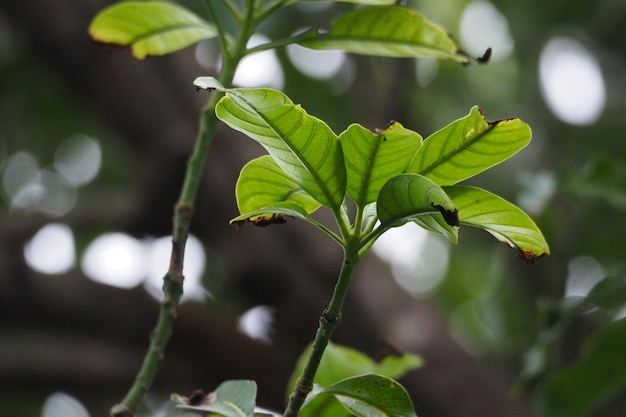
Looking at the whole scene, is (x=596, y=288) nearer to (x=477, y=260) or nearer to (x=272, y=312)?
(x=272, y=312)

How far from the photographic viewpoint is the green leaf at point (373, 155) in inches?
15.9

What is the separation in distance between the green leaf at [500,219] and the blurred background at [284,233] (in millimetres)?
557

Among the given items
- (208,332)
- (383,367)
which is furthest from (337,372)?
(208,332)

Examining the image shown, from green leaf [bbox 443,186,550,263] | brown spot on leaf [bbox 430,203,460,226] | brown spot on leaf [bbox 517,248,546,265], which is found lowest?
brown spot on leaf [bbox 517,248,546,265]

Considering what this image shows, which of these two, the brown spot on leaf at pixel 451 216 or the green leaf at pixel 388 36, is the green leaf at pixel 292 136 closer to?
the brown spot on leaf at pixel 451 216

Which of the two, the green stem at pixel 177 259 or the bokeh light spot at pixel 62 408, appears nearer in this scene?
the green stem at pixel 177 259

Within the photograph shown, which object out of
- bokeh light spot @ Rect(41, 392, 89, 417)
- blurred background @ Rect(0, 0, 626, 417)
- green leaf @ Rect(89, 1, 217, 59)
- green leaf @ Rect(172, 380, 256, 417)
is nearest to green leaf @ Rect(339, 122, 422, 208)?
green leaf @ Rect(172, 380, 256, 417)

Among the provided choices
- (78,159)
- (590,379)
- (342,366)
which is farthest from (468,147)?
(78,159)

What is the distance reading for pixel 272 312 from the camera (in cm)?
167

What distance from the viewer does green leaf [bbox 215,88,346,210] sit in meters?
0.39

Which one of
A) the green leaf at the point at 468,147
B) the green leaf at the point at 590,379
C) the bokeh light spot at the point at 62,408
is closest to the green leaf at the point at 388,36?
the green leaf at the point at 468,147

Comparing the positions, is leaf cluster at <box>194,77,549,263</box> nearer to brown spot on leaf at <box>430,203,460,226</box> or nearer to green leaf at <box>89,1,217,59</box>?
brown spot on leaf at <box>430,203,460,226</box>

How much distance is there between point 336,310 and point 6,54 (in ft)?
6.49

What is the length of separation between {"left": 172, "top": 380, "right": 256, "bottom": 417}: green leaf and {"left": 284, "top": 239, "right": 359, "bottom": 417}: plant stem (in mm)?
38
